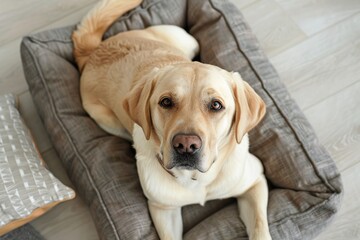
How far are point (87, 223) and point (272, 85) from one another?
1.13 m

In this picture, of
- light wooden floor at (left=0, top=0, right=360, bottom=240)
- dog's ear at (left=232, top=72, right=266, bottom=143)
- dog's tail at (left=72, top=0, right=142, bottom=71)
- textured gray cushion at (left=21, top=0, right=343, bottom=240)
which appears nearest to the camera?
dog's ear at (left=232, top=72, right=266, bottom=143)

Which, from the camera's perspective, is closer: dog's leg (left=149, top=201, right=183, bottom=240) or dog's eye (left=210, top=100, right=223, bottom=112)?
dog's eye (left=210, top=100, right=223, bottom=112)

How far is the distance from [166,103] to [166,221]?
2.04 feet

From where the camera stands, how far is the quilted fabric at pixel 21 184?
187 centimetres

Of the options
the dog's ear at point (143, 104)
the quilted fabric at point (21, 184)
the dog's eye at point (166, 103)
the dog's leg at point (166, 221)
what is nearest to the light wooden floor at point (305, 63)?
the quilted fabric at point (21, 184)

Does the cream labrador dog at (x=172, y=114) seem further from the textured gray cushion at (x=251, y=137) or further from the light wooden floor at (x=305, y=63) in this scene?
the light wooden floor at (x=305, y=63)

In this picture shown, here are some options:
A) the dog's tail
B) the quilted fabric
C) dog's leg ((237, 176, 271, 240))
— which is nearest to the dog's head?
dog's leg ((237, 176, 271, 240))

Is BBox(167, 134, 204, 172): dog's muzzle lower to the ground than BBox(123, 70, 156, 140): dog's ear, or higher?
lower

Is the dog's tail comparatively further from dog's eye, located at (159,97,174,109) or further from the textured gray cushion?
dog's eye, located at (159,97,174,109)

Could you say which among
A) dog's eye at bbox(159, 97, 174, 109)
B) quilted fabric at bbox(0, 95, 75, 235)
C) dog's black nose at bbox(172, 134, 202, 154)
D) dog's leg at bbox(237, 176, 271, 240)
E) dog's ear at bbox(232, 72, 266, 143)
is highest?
dog's eye at bbox(159, 97, 174, 109)

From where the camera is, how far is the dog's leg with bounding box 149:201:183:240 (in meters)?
1.83

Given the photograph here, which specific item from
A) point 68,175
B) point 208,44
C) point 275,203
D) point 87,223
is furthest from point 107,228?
point 208,44

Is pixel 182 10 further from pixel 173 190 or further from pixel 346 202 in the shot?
pixel 346 202

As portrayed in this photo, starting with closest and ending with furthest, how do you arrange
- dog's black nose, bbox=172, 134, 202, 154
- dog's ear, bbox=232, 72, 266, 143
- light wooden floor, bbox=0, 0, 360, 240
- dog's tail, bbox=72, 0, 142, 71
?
dog's black nose, bbox=172, 134, 202, 154
dog's ear, bbox=232, 72, 266, 143
light wooden floor, bbox=0, 0, 360, 240
dog's tail, bbox=72, 0, 142, 71
